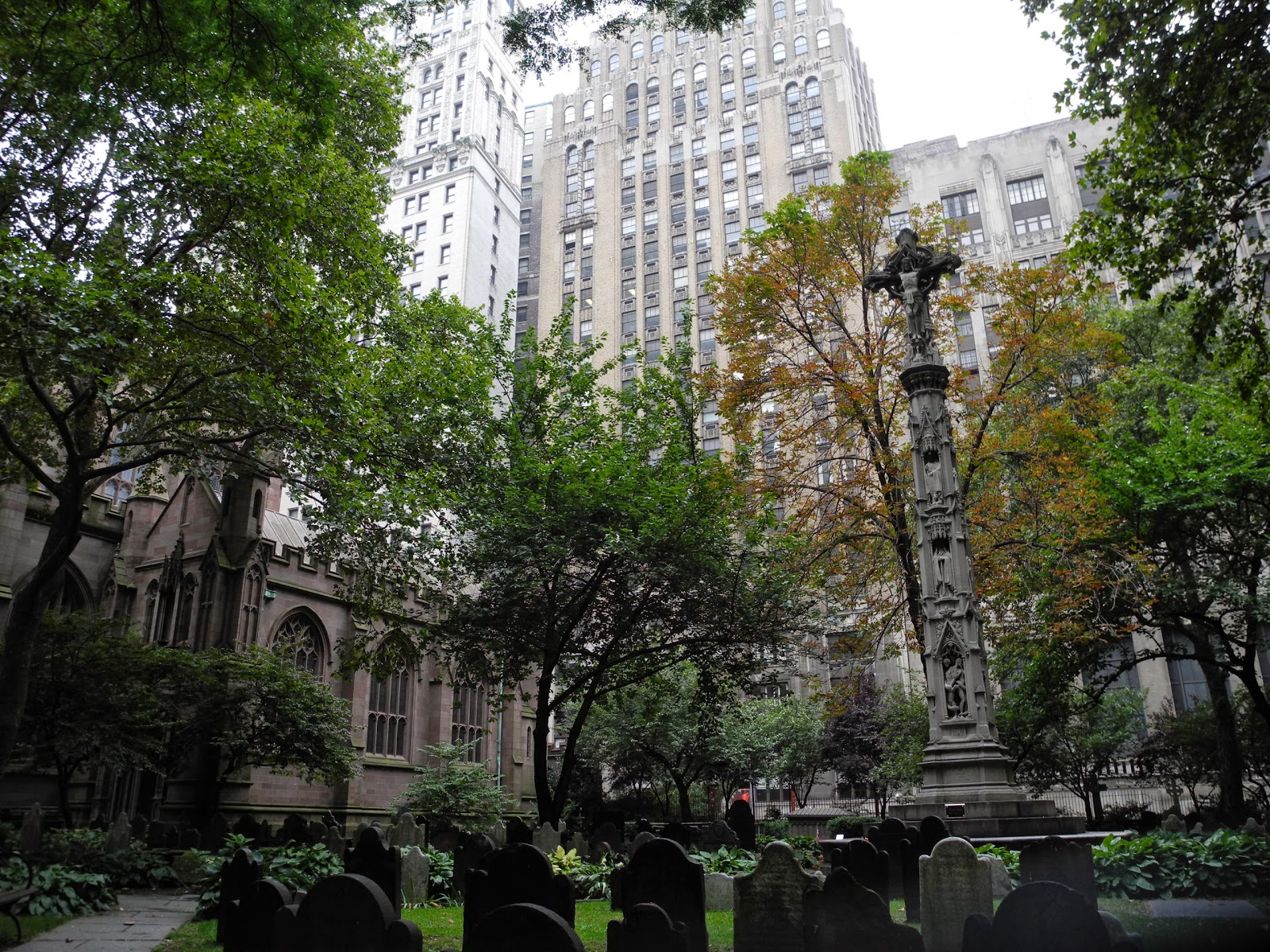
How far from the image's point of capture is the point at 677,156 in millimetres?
71750

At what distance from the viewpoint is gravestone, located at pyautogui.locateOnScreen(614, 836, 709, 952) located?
7656 mm

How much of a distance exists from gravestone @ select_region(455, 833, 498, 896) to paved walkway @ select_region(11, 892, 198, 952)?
3.70 m

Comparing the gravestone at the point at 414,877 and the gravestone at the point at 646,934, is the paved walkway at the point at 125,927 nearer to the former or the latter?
the gravestone at the point at 414,877

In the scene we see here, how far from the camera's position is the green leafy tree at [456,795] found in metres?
25.9

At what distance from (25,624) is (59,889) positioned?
362cm

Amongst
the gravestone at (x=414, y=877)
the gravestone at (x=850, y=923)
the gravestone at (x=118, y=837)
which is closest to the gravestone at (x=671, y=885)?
the gravestone at (x=850, y=923)

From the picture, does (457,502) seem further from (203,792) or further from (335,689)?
(335,689)

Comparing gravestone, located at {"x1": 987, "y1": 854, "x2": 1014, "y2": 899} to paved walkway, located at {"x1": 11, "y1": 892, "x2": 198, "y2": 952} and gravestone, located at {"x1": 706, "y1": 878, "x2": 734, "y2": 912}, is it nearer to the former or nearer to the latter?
gravestone, located at {"x1": 706, "y1": 878, "x2": 734, "y2": 912}

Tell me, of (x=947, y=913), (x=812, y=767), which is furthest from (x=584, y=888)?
(x=812, y=767)

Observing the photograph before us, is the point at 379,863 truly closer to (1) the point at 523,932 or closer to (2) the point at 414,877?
(1) the point at 523,932

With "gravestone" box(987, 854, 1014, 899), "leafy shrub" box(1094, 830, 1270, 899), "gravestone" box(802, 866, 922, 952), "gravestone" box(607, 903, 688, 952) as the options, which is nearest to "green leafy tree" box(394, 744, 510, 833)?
"leafy shrub" box(1094, 830, 1270, 899)

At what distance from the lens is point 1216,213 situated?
33.4 feet

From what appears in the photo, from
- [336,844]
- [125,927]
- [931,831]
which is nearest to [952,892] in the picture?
[931,831]

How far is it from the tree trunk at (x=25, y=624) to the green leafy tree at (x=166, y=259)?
0.09 feet
